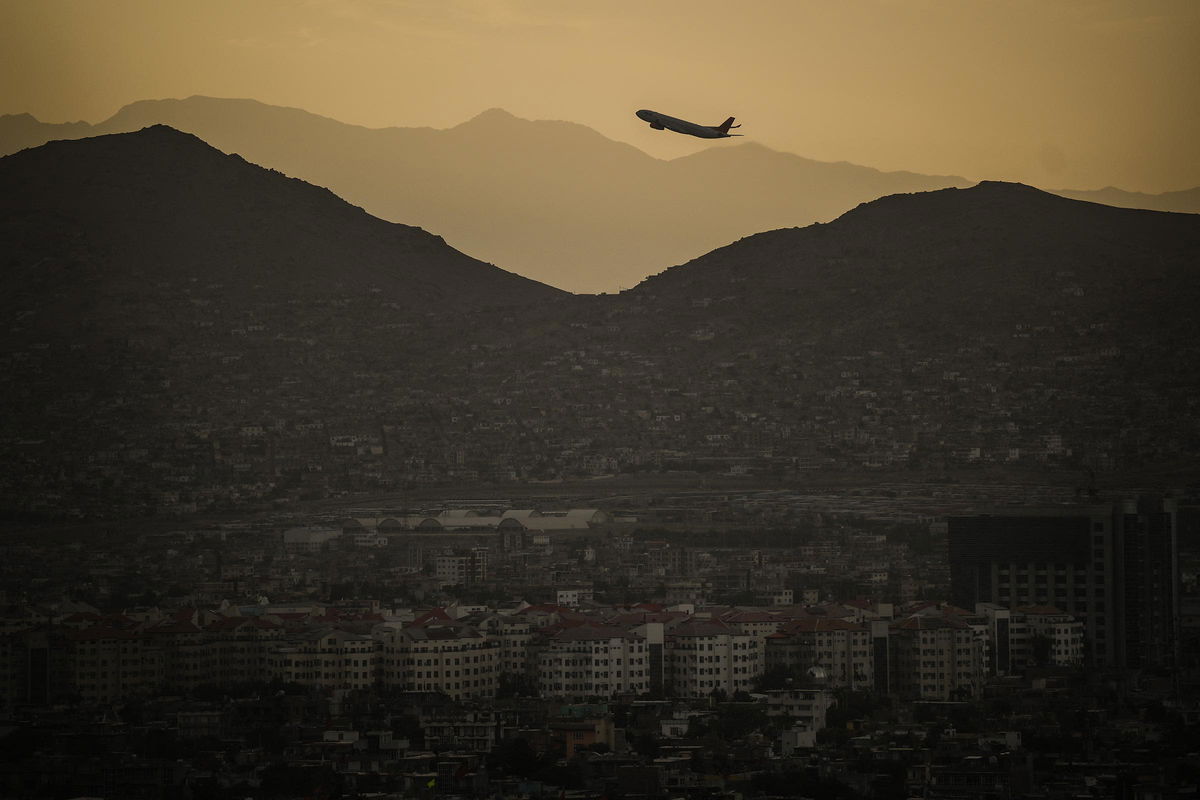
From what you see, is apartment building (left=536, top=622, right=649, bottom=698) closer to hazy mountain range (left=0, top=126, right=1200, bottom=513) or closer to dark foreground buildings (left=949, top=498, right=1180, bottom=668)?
dark foreground buildings (left=949, top=498, right=1180, bottom=668)

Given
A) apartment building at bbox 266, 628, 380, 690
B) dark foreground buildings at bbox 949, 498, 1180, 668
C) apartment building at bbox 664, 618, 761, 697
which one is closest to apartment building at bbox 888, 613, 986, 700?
apartment building at bbox 664, 618, 761, 697

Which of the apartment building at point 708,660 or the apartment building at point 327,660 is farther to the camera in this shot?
the apartment building at point 708,660

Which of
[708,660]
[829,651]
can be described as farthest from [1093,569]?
[708,660]

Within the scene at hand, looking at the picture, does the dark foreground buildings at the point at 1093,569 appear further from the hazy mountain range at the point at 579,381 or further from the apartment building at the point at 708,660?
the hazy mountain range at the point at 579,381

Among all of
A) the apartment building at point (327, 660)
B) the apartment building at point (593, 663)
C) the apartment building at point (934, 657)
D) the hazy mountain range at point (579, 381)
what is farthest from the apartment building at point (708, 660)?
the hazy mountain range at point (579, 381)

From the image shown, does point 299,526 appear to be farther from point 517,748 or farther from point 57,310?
point 517,748

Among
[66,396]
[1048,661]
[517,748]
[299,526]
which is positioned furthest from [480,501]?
[517,748]

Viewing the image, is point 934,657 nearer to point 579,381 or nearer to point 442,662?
point 442,662
